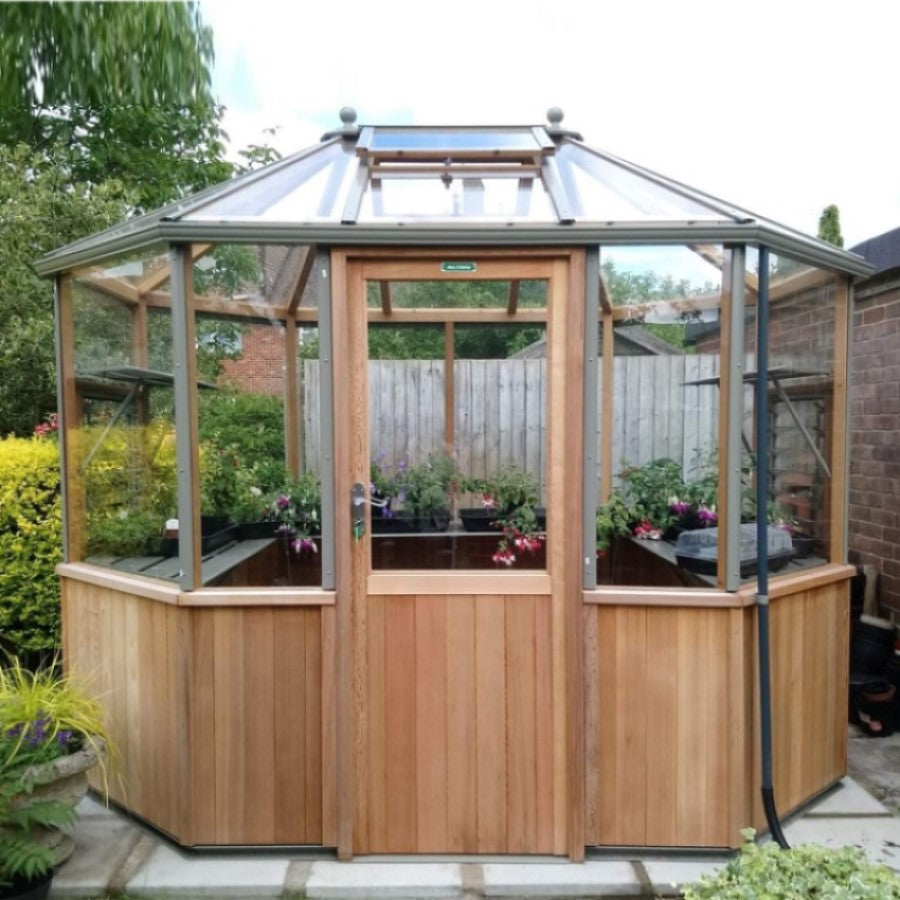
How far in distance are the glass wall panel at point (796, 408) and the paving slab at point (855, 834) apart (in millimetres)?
967

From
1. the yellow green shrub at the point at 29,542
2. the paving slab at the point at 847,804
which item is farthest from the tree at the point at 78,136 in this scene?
the paving slab at the point at 847,804

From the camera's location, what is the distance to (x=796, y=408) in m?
3.01

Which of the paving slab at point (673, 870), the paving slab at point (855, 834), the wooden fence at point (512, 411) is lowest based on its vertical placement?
the paving slab at point (855, 834)

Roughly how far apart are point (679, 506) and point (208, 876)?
80.8 inches

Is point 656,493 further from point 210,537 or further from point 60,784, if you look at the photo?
point 60,784

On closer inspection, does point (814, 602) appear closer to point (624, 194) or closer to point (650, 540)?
point (650, 540)

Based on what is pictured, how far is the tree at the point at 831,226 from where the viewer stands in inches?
253

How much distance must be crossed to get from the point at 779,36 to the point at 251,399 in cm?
370

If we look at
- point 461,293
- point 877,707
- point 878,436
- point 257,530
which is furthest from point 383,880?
point 878,436

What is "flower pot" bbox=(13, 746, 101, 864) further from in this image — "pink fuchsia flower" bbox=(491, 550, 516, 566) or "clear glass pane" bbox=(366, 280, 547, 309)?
"clear glass pane" bbox=(366, 280, 547, 309)

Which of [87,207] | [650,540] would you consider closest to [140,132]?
[87,207]

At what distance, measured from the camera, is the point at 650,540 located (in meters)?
2.88

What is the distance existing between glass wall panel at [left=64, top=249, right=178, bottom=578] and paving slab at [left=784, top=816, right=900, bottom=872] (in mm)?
2494

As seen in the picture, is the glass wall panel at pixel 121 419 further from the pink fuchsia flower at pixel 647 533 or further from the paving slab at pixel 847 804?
the paving slab at pixel 847 804
